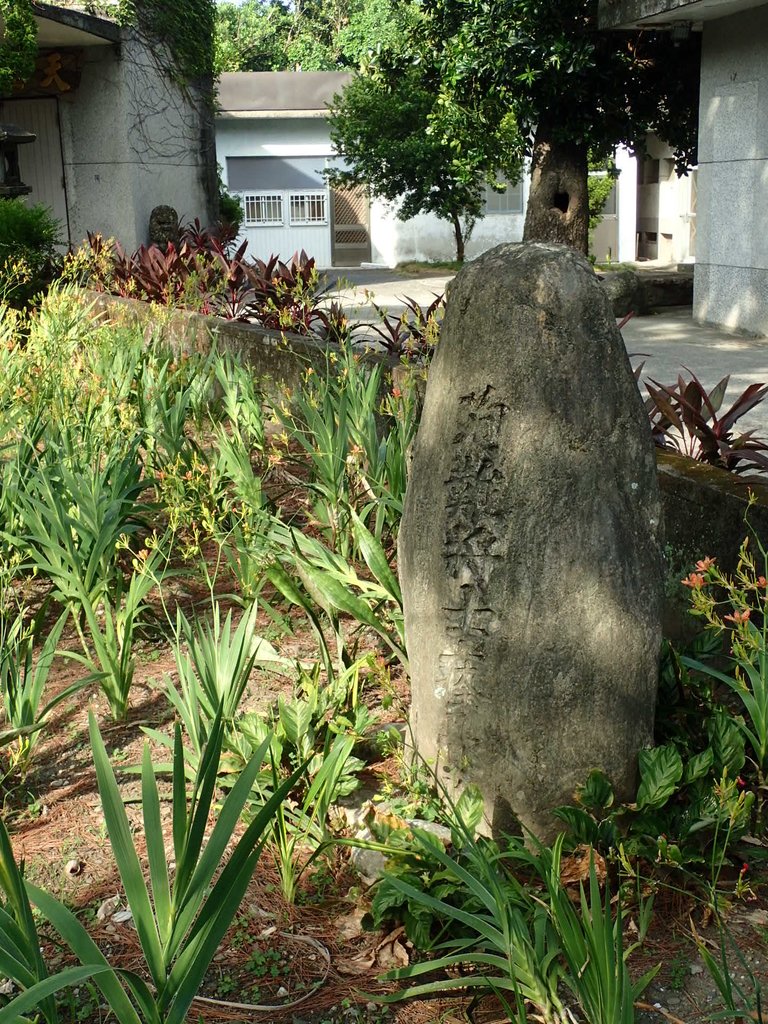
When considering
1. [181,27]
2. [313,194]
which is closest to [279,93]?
[313,194]

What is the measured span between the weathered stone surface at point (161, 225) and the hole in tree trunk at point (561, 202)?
4976mm

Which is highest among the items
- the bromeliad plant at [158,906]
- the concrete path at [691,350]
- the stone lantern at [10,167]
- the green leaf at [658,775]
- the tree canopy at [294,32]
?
the tree canopy at [294,32]

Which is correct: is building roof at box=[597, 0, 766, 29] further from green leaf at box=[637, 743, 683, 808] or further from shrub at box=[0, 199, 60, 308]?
green leaf at box=[637, 743, 683, 808]

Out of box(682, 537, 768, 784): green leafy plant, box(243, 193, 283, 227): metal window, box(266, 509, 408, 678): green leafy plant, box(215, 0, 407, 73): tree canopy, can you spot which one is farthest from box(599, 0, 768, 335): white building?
box(215, 0, 407, 73): tree canopy

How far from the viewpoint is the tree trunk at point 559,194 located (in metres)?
Answer: 12.8

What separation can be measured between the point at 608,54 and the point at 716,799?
11198 millimetres

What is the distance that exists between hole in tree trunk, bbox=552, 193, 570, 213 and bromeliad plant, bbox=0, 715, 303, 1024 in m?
12.0

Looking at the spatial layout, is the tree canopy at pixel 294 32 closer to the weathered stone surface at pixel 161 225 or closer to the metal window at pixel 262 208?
the metal window at pixel 262 208

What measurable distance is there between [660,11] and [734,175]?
5.88 ft

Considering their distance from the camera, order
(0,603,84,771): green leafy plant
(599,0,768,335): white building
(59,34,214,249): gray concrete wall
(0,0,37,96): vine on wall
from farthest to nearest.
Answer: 1. (59,34,214,249): gray concrete wall
2. (0,0,37,96): vine on wall
3. (599,0,768,335): white building
4. (0,603,84,771): green leafy plant

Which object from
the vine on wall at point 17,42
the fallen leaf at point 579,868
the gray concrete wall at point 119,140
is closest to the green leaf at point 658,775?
the fallen leaf at point 579,868

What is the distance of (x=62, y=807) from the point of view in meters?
3.03

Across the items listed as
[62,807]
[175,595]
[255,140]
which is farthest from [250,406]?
[255,140]

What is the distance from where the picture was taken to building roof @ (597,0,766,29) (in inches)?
407
